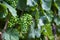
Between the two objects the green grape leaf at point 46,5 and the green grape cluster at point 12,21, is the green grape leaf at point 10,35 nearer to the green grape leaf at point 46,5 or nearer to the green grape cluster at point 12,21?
the green grape cluster at point 12,21

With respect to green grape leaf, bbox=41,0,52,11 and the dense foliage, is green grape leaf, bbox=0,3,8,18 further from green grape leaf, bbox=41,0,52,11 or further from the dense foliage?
green grape leaf, bbox=41,0,52,11

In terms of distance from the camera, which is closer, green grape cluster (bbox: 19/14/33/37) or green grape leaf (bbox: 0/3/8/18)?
green grape leaf (bbox: 0/3/8/18)

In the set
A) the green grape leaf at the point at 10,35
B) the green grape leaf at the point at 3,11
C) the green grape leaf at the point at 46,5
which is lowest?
the green grape leaf at the point at 10,35

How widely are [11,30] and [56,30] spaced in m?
0.63

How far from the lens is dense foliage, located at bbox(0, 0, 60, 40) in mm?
976

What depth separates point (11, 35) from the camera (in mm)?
994

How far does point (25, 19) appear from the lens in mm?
1088

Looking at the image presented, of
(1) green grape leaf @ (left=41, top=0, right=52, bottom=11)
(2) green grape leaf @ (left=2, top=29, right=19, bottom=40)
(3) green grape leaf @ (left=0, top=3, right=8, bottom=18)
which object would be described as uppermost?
(1) green grape leaf @ (left=41, top=0, right=52, bottom=11)

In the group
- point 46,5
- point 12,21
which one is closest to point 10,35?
point 12,21

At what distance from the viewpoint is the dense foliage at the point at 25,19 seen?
0.98 metres

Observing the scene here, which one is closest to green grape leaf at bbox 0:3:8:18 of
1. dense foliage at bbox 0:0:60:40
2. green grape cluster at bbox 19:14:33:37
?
dense foliage at bbox 0:0:60:40

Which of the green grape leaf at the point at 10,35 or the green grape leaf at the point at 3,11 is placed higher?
the green grape leaf at the point at 3,11

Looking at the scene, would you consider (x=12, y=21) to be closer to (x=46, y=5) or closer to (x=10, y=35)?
(x=10, y=35)

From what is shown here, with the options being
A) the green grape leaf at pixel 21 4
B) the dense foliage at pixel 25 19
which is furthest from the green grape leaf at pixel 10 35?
the green grape leaf at pixel 21 4
